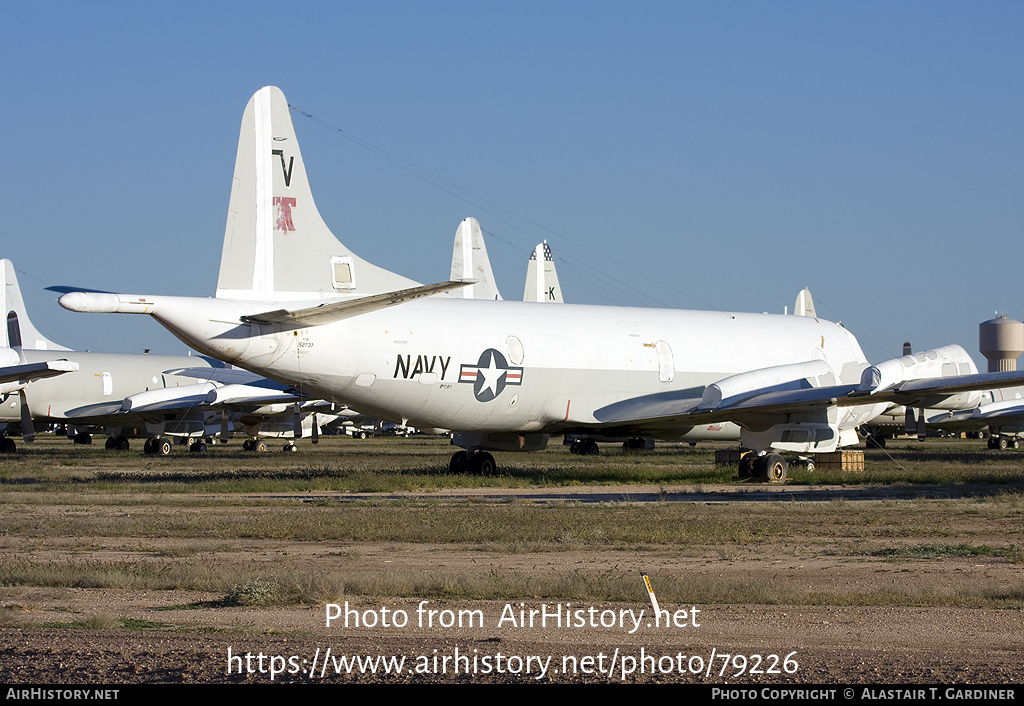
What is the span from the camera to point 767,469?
26.1 metres

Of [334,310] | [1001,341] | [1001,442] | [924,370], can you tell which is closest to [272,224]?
[334,310]

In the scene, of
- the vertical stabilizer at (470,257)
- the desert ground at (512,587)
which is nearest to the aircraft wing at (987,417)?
the vertical stabilizer at (470,257)

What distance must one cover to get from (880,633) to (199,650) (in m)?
4.79

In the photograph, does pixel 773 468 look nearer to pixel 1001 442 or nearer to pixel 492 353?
pixel 492 353

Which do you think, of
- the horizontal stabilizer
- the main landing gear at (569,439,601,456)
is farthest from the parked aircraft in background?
the horizontal stabilizer

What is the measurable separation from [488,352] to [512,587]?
1459 centimetres

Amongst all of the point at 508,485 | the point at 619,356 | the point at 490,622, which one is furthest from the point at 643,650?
the point at 619,356

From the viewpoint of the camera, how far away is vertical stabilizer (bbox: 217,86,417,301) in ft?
70.8

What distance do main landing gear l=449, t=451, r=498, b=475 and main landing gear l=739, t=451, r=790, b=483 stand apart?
20.3ft

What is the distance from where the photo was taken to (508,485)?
2480cm

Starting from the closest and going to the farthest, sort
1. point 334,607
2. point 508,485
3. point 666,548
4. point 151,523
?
point 334,607 → point 666,548 → point 151,523 → point 508,485

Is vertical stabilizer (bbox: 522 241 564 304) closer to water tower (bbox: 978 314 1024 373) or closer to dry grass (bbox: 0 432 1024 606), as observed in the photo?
dry grass (bbox: 0 432 1024 606)

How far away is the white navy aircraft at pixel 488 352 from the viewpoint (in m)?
21.5
